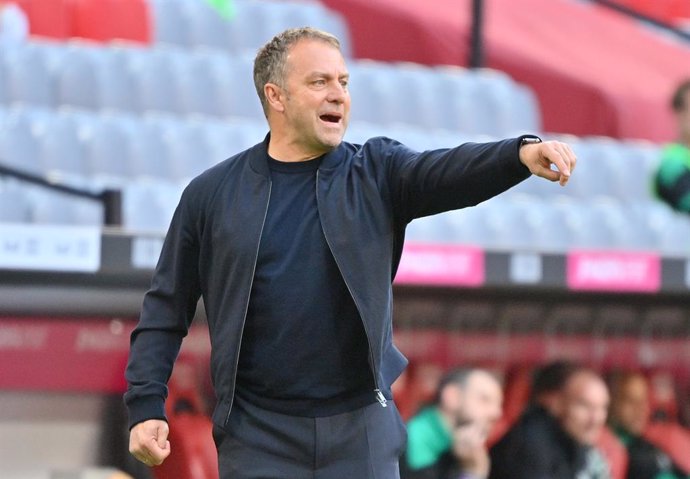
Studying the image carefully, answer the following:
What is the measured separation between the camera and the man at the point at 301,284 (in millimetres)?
2803

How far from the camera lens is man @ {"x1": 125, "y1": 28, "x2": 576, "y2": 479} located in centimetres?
280

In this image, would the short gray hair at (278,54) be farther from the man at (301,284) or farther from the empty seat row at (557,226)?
the empty seat row at (557,226)

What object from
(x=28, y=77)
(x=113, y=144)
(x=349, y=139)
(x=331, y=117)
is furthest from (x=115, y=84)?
(x=331, y=117)

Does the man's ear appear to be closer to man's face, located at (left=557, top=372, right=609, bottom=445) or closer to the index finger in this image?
the index finger

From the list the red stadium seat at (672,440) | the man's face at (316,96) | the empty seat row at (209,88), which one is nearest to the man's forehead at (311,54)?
the man's face at (316,96)

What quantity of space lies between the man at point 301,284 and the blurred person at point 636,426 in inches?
129

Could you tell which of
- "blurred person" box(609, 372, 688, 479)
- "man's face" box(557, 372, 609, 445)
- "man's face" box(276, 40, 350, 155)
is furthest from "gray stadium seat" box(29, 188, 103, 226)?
"man's face" box(276, 40, 350, 155)

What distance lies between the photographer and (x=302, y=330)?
9.21 ft

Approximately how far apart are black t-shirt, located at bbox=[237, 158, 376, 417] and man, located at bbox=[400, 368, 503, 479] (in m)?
2.54

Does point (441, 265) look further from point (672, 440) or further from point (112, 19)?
point (112, 19)

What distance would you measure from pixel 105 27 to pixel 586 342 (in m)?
3.42

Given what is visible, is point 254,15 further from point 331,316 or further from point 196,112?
point 331,316

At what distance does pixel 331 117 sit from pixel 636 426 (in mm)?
3602

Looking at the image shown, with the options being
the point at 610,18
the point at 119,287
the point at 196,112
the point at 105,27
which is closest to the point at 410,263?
the point at 119,287
